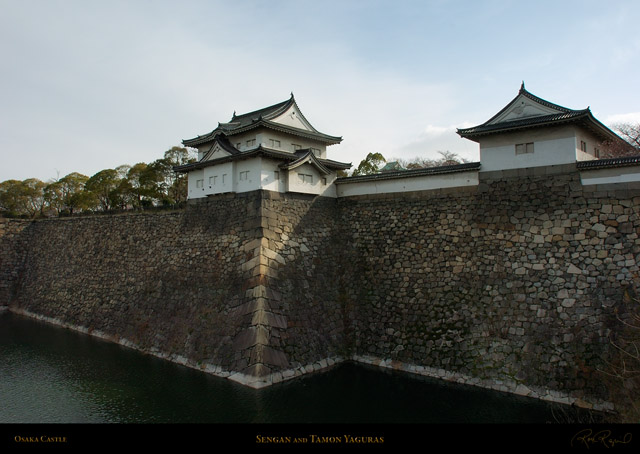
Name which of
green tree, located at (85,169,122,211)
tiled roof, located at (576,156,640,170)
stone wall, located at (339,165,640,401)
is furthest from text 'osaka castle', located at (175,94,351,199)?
green tree, located at (85,169,122,211)

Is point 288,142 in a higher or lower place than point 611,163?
higher

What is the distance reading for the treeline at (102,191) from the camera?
984 inches

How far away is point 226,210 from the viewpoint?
13523mm

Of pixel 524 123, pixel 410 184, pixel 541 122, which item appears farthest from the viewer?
pixel 410 184

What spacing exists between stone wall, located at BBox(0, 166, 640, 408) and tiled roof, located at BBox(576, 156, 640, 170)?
25 cm

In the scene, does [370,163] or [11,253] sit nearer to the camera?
[11,253]

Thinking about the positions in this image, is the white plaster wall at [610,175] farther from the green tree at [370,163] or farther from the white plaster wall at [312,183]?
the green tree at [370,163]

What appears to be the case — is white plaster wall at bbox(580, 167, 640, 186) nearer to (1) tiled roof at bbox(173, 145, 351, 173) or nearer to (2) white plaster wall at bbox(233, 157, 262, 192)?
(1) tiled roof at bbox(173, 145, 351, 173)

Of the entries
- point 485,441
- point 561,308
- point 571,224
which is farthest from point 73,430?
point 571,224

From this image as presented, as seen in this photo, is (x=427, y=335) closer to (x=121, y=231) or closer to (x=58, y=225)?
(x=121, y=231)

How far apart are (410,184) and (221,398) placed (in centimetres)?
771

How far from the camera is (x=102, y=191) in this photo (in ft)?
88.2

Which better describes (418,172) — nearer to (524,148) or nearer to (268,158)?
(524,148)

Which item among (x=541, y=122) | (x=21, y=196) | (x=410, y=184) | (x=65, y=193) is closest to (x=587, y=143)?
(x=541, y=122)
